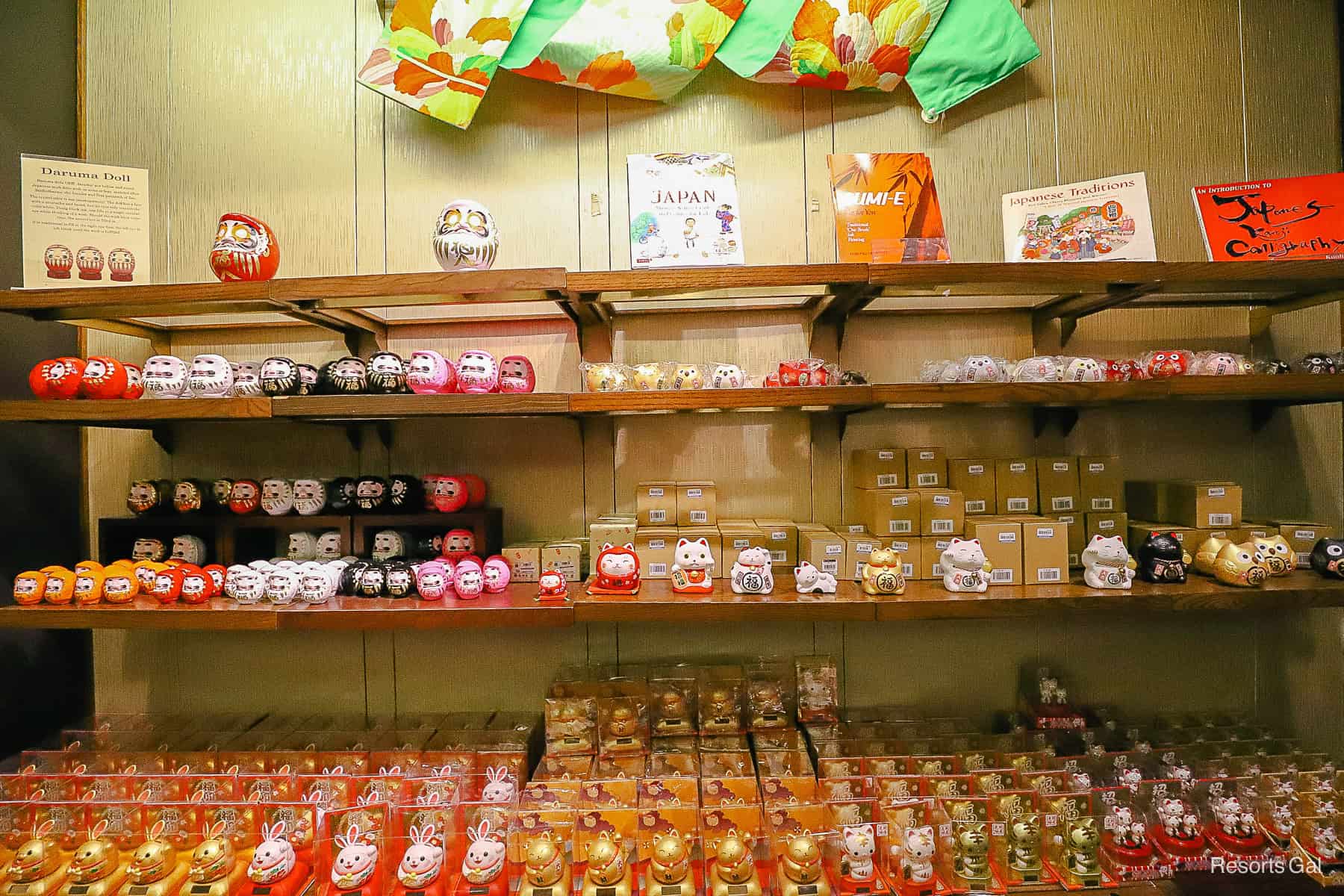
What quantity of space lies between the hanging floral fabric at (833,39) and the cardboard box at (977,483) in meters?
1.28

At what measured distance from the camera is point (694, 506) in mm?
1954

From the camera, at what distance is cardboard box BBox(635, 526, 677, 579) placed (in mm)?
1872

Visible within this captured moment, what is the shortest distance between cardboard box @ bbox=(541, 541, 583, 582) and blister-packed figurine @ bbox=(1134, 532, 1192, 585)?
160cm

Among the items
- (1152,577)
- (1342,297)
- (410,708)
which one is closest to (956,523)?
(1152,577)

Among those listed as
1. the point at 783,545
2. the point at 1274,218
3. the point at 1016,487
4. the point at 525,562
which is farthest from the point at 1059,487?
the point at 525,562

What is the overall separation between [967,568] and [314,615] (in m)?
1.73

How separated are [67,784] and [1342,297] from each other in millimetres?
→ 3945

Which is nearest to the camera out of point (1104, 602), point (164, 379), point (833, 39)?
point (1104, 602)

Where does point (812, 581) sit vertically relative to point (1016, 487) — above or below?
below

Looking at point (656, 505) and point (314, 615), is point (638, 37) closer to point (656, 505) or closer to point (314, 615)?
point (656, 505)

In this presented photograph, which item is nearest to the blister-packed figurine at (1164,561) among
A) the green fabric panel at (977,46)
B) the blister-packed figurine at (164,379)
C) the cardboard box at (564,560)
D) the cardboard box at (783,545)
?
the cardboard box at (783,545)

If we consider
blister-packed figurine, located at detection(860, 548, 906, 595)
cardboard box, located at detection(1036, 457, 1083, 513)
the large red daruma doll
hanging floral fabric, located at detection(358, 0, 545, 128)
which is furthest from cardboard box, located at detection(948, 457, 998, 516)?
the large red daruma doll

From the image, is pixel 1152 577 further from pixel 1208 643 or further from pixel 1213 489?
pixel 1208 643

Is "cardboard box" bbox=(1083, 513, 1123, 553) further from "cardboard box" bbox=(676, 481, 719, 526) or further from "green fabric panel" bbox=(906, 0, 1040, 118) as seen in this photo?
"green fabric panel" bbox=(906, 0, 1040, 118)
